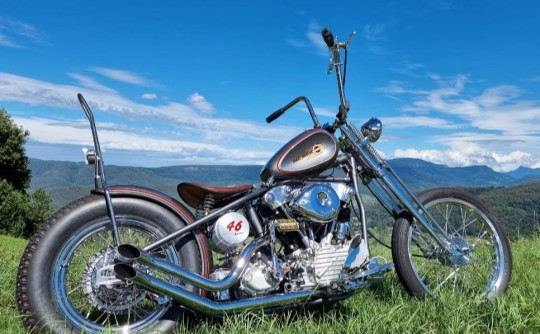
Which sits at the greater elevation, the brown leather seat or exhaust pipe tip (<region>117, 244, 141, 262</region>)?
the brown leather seat

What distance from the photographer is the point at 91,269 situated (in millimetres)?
2928

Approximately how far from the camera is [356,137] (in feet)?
12.7

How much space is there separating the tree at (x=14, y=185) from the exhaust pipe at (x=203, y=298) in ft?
102

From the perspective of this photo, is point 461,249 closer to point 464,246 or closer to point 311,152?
point 464,246

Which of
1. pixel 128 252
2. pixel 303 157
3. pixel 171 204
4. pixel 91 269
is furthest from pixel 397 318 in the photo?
pixel 91 269

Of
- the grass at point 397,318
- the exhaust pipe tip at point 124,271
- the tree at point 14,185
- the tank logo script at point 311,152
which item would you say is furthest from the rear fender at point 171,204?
the tree at point 14,185

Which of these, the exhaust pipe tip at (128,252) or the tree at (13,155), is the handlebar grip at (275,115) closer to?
the exhaust pipe tip at (128,252)

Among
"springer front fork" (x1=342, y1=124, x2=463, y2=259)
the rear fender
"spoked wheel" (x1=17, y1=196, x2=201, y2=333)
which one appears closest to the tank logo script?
"springer front fork" (x1=342, y1=124, x2=463, y2=259)

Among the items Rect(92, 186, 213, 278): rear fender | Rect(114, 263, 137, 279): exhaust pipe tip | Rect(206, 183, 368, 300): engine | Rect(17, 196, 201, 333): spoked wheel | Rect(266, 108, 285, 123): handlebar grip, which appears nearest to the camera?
Rect(114, 263, 137, 279): exhaust pipe tip

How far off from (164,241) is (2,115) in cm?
3339

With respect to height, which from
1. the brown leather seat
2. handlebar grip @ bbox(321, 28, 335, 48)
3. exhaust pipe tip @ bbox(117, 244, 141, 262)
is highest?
handlebar grip @ bbox(321, 28, 335, 48)

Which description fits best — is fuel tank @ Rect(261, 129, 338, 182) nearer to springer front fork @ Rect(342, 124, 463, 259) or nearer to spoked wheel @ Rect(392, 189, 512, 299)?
springer front fork @ Rect(342, 124, 463, 259)

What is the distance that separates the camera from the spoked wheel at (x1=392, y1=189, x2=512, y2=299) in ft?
13.4

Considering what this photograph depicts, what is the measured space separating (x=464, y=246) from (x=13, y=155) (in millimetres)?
32361
